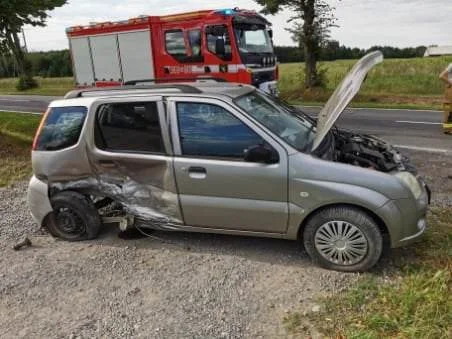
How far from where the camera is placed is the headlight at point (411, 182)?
3.63 meters

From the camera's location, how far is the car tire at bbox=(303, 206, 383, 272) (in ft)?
12.1

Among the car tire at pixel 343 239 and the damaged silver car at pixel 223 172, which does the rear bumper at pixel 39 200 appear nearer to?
the damaged silver car at pixel 223 172

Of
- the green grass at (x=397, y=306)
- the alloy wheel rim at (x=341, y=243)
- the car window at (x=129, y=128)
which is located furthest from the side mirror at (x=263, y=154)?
the green grass at (x=397, y=306)

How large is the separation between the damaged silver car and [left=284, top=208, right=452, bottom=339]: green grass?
0.28 m

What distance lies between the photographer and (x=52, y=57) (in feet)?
193

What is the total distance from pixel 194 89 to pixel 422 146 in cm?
620

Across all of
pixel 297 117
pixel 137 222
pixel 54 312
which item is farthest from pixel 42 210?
pixel 297 117

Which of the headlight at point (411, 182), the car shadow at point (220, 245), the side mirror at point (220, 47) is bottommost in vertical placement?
the car shadow at point (220, 245)

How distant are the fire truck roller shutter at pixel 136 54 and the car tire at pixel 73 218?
893 cm

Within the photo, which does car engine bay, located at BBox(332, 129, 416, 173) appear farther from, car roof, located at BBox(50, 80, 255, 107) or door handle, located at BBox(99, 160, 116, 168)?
door handle, located at BBox(99, 160, 116, 168)

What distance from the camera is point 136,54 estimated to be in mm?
13250

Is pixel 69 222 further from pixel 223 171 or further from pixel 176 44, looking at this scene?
pixel 176 44

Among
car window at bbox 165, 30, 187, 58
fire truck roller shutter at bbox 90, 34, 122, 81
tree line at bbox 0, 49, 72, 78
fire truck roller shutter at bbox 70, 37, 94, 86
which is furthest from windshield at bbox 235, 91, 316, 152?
tree line at bbox 0, 49, 72, 78

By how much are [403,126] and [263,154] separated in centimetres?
889
